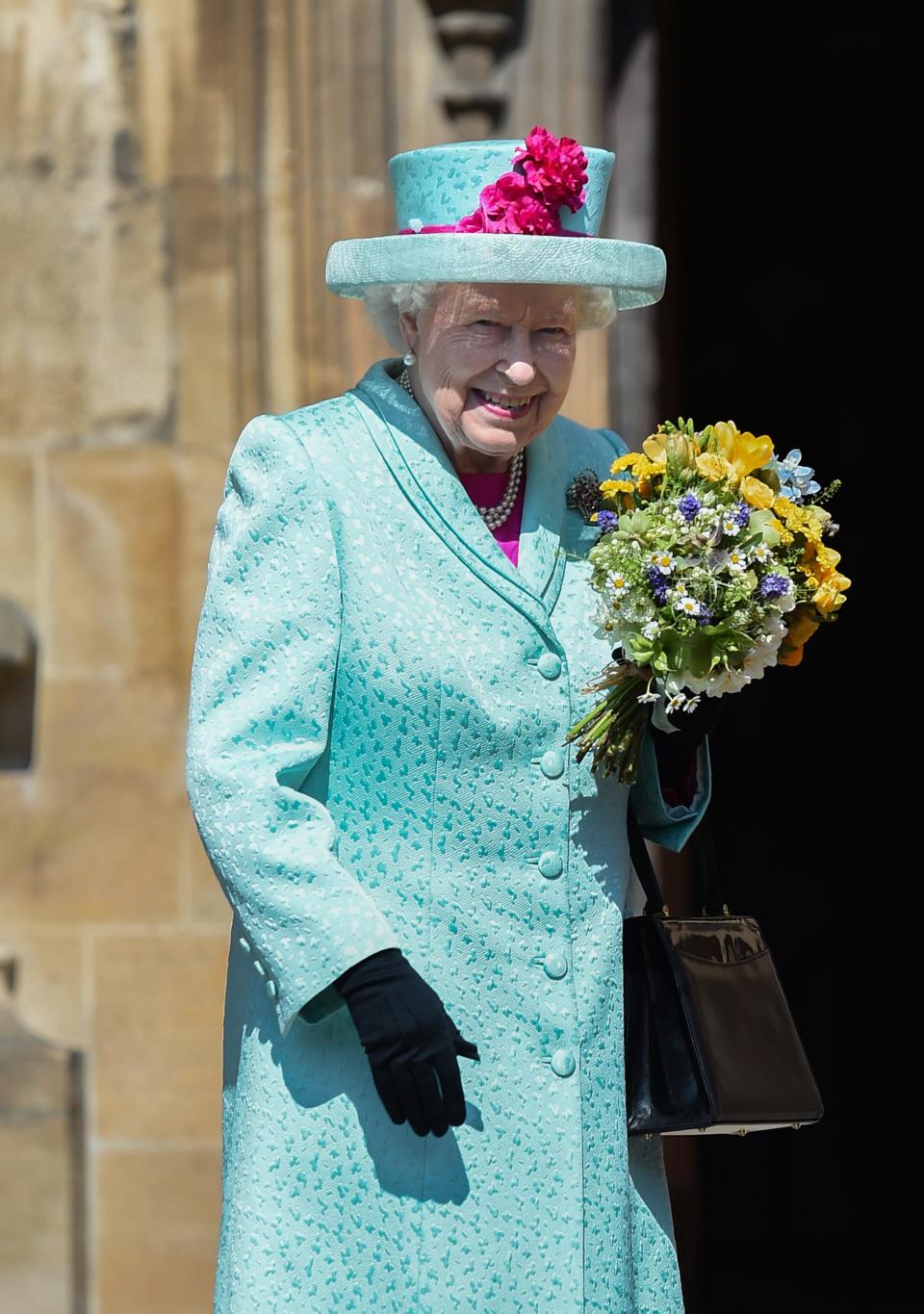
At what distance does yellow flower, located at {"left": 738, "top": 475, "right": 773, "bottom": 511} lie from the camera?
2701mm

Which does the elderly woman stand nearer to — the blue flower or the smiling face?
the smiling face

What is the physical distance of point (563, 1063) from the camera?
8.96 feet

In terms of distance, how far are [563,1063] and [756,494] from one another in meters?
0.63

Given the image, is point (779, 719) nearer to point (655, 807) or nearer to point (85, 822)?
point (85, 822)

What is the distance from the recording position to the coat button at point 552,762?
276 cm

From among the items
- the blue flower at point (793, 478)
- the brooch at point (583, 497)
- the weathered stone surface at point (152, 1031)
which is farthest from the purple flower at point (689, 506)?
the weathered stone surface at point (152, 1031)

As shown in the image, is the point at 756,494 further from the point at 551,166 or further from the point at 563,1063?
the point at 563,1063

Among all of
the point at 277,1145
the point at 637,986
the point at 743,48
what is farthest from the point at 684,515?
the point at 743,48

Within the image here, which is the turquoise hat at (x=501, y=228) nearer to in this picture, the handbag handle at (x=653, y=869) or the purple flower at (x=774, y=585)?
the purple flower at (x=774, y=585)

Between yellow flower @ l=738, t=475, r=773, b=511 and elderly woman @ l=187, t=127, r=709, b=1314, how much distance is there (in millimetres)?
219

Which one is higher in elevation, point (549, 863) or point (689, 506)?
point (689, 506)

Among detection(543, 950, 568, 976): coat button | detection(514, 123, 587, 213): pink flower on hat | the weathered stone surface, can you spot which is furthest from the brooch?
the weathered stone surface

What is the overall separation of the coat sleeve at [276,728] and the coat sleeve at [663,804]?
0.40 m

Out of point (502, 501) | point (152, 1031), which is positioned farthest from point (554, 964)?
point (152, 1031)
